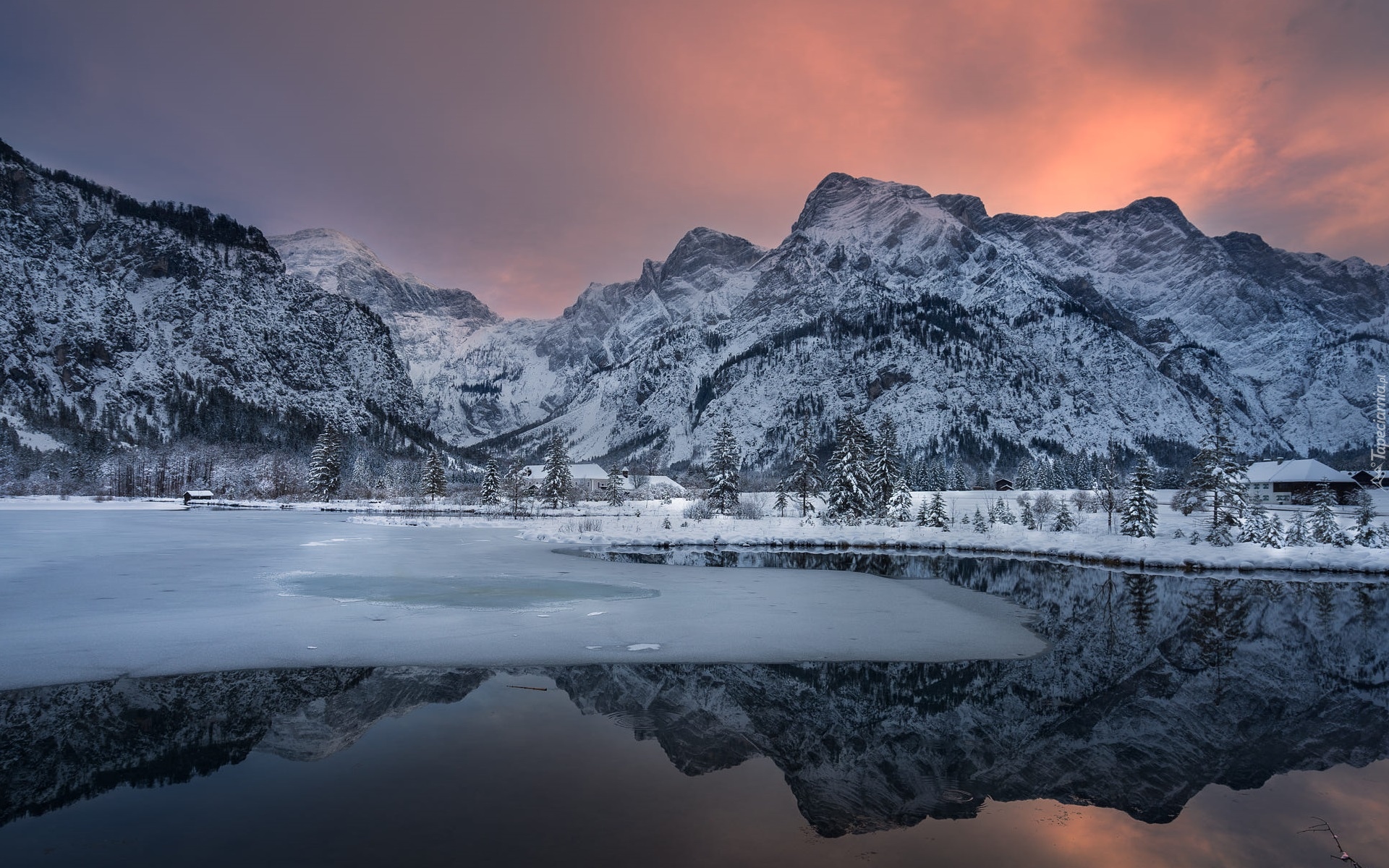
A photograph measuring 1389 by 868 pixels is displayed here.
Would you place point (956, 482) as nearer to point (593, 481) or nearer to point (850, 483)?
point (850, 483)

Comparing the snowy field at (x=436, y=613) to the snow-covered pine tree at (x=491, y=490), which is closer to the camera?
the snowy field at (x=436, y=613)

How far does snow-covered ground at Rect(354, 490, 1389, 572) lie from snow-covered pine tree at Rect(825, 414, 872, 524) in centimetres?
289

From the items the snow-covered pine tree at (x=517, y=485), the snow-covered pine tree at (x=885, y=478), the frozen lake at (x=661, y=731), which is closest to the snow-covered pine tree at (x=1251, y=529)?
the frozen lake at (x=661, y=731)

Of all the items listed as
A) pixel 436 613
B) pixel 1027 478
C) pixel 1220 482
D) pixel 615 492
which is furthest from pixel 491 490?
pixel 436 613

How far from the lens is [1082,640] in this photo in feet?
65.4

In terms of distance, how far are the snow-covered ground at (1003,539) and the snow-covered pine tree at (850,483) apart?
289 centimetres

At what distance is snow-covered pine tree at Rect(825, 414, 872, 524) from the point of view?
65000 mm

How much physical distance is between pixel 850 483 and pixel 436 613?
50.0 metres

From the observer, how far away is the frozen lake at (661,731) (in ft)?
26.0

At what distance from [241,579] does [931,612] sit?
25.4 m

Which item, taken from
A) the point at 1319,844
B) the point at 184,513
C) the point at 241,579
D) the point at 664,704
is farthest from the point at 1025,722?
the point at 184,513

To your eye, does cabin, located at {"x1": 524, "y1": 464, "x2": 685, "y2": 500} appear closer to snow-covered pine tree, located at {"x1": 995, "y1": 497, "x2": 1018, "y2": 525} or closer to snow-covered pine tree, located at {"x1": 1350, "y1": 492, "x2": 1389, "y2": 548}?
snow-covered pine tree, located at {"x1": 995, "y1": 497, "x2": 1018, "y2": 525}

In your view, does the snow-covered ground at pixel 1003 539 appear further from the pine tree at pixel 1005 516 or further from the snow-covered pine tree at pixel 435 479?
the snow-covered pine tree at pixel 435 479

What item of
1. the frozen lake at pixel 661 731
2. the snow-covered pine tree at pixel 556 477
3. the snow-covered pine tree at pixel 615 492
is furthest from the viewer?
the snow-covered pine tree at pixel 615 492
